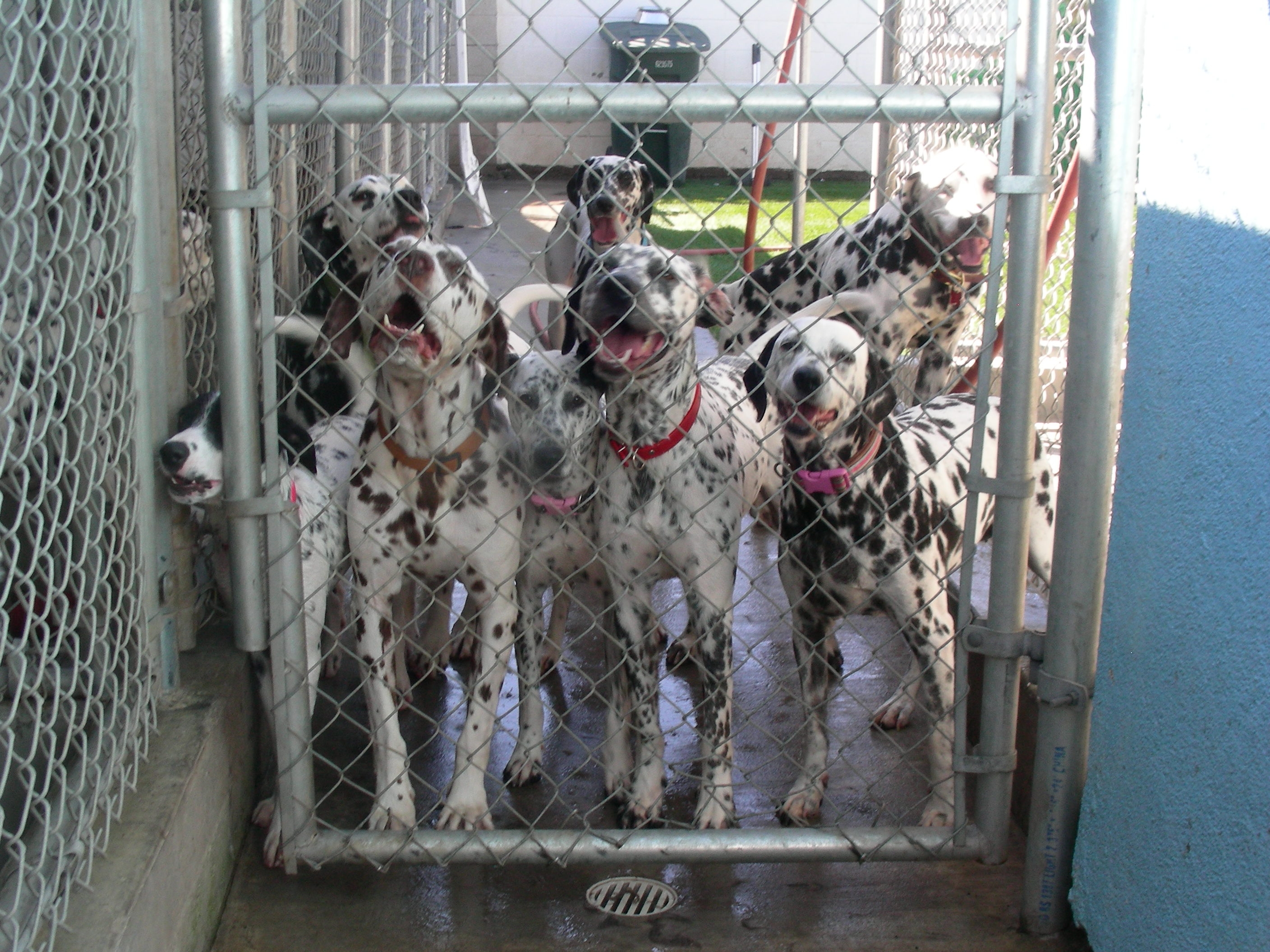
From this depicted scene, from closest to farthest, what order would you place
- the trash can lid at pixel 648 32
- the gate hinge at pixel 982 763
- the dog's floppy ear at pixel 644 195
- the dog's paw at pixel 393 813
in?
the gate hinge at pixel 982 763 → the dog's paw at pixel 393 813 → the dog's floppy ear at pixel 644 195 → the trash can lid at pixel 648 32

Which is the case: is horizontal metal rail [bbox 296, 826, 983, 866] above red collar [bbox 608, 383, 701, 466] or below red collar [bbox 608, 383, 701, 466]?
below

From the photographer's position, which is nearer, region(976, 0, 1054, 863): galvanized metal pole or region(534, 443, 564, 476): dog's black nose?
region(976, 0, 1054, 863): galvanized metal pole

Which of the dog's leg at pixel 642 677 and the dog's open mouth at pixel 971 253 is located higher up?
the dog's open mouth at pixel 971 253

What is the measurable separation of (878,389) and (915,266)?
1.75 m

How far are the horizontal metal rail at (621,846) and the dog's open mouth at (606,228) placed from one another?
11.0ft

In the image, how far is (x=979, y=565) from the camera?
419 centimetres

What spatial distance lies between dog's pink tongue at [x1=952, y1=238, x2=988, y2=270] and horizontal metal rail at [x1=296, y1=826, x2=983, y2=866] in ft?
7.44

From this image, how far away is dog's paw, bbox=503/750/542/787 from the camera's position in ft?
11.3

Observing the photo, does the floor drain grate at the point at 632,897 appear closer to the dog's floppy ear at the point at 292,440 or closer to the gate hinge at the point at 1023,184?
the dog's floppy ear at the point at 292,440

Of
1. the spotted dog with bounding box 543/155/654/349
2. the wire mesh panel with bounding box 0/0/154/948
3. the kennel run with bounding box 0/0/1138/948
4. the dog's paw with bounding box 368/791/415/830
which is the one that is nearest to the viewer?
the wire mesh panel with bounding box 0/0/154/948

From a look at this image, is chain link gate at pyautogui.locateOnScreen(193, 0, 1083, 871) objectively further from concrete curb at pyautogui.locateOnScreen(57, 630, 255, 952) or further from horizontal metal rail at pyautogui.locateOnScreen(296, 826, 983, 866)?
concrete curb at pyautogui.locateOnScreen(57, 630, 255, 952)

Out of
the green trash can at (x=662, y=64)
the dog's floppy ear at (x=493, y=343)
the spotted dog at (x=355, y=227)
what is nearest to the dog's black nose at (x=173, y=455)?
the dog's floppy ear at (x=493, y=343)

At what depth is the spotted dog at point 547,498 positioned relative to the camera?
319cm

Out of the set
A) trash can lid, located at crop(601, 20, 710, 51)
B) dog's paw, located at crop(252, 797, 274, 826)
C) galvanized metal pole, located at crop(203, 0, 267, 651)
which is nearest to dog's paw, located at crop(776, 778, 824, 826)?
dog's paw, located at crop(252, 797, 274, 826)
